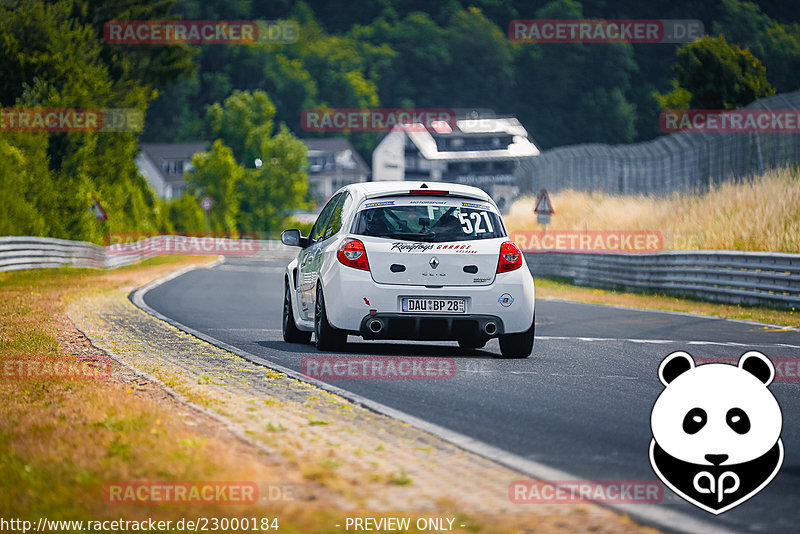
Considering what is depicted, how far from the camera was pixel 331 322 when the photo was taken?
12.1m

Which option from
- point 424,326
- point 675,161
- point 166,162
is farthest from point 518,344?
point 166,162

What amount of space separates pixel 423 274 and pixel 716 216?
66.3ft

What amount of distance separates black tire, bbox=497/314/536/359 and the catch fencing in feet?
66.1

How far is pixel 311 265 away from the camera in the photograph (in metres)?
13.1

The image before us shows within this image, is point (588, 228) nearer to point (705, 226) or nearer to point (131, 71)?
point (705, 226)

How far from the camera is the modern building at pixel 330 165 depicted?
144625 mm

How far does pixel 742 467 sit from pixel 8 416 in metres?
4.75

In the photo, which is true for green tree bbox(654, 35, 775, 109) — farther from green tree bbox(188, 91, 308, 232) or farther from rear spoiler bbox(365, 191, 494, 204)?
green tree bbox(188, 91, 308, 232)

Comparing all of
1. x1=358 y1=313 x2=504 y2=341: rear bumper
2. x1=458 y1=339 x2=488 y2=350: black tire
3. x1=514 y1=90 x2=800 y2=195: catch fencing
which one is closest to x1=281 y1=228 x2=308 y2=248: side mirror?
x1=358 y1=313 x2=504 y2=341: rear bumper

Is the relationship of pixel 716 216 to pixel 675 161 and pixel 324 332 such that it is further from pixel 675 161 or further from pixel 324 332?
pixel 324 332

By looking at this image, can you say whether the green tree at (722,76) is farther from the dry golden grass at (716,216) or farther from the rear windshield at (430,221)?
the rear windshield at (430,221)

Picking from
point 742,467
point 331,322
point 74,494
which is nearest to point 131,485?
point 74,494

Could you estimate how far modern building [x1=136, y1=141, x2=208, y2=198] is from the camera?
13662 cm

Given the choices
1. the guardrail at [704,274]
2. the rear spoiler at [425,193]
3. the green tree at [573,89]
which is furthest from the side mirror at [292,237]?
the green tree at [573,89]
